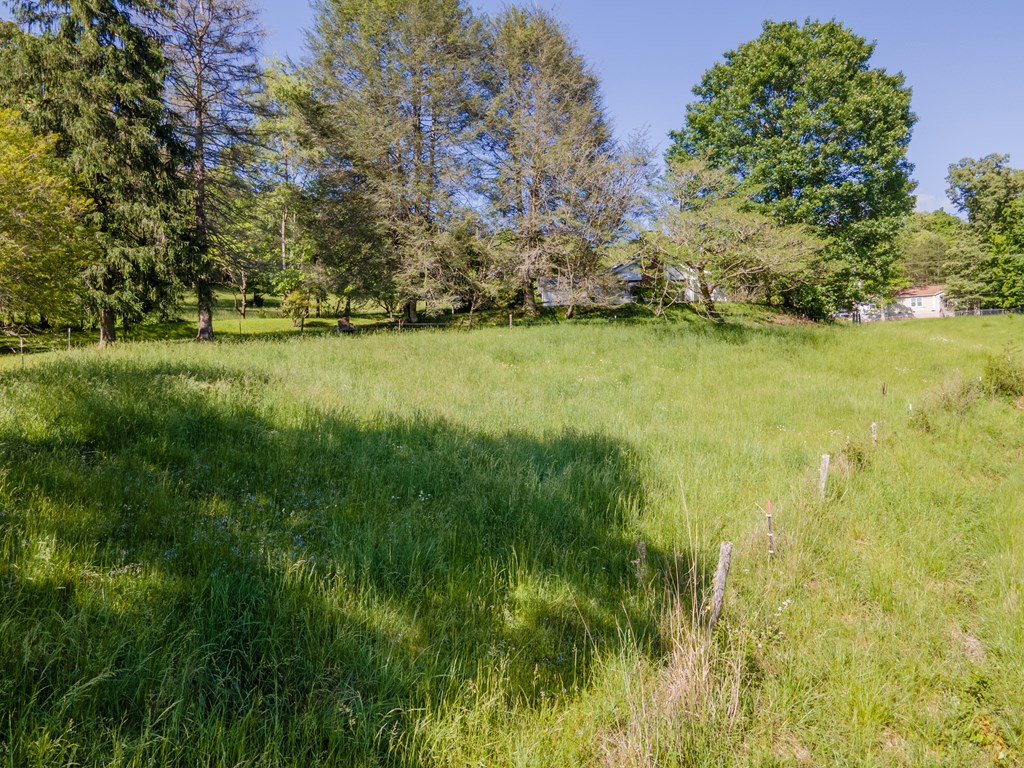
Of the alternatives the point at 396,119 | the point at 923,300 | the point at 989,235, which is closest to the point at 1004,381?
the point at 396,119

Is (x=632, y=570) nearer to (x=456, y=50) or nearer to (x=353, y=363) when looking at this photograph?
(x=353, y=363)

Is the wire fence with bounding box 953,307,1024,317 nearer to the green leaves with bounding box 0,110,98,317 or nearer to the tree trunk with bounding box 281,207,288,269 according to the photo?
the tree trunk with bounding box 281,207,288,269

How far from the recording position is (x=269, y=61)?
3244 centimetres

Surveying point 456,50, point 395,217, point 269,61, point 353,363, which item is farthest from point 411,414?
point 269,61

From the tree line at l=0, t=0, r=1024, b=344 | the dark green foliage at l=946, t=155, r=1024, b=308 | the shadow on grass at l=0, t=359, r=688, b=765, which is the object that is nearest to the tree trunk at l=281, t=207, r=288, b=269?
the tree line at l=0, t=0, r=1024, b=344

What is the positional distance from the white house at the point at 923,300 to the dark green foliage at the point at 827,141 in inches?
2017

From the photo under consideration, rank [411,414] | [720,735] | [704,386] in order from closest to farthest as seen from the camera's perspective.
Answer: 1. [720,735]
2. [411,414]
3. [704,386]

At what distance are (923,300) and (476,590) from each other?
87.8 metres

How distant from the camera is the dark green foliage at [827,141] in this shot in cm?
2361

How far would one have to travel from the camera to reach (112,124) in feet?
51.5

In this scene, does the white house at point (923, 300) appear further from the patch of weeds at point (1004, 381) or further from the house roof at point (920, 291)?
the patch of weeds at point (1004, 381)

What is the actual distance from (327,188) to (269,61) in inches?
638

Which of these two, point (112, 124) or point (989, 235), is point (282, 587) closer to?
point (112, 124)

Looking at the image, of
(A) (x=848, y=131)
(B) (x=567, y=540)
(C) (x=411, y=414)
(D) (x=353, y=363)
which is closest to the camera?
(B) (x=567, y=540)
